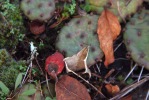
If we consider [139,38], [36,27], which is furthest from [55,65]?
[139,38]

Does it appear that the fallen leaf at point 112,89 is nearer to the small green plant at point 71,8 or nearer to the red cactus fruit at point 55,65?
the red cactus fruit at point 55,65

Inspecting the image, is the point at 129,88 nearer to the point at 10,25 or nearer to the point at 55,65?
the point at 55,65

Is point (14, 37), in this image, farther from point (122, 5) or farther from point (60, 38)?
point (122, 5)

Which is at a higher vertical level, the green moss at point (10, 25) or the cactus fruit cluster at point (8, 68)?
the green moss at point (10, 25)

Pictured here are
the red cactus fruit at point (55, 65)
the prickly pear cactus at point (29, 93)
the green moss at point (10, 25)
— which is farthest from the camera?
the green moss at point (10, 25)

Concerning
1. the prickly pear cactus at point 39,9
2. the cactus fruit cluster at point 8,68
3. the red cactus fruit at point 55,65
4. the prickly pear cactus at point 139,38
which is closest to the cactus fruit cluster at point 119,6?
the prickly pear cactus at point 139,38

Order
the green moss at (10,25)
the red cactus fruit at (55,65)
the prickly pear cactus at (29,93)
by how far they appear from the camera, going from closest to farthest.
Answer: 1. the prickly pear cactus at (29,93)
2. the red cactus fruit at (55,65)
3. the green moss at (10,25)

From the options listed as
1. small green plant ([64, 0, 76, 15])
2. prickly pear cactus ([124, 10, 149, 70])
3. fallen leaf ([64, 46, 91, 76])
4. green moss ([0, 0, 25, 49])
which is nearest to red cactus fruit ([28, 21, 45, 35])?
green moss ([0, 0, 25, 49])
